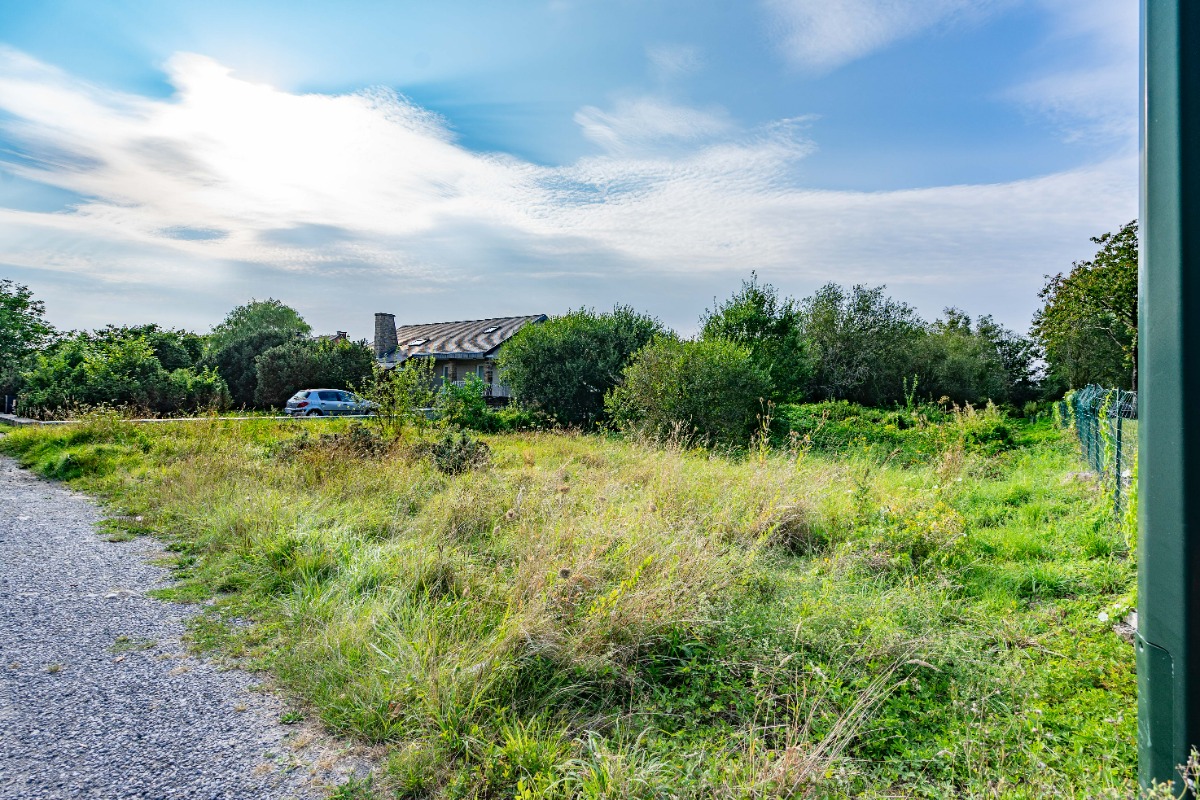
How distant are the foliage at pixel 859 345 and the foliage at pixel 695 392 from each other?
628 inches

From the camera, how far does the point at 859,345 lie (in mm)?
30328

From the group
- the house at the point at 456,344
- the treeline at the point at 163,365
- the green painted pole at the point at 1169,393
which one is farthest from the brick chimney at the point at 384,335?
the green painted pole at the point at 1169,393

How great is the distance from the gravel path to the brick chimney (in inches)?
1190

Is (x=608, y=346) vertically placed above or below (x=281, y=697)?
above

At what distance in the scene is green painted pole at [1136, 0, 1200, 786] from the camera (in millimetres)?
1906

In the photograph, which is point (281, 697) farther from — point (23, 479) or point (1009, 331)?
point (1009, 331)

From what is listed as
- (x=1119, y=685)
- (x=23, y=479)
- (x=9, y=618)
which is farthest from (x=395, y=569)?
(x=23, y=479)

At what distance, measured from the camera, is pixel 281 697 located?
3.46m

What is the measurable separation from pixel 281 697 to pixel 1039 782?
11.4 ft

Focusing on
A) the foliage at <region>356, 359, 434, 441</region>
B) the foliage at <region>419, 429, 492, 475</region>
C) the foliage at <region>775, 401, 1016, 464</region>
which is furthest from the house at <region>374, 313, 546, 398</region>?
the foliage at <region>419, 429, 492, 475</region>

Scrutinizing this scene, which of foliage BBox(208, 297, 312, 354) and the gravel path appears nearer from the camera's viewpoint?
the gravel path

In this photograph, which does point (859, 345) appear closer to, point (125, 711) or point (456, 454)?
point (456, 454)

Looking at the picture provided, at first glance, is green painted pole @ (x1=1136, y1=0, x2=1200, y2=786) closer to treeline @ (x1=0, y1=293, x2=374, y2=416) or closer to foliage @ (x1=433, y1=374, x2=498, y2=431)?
treeline @ (x1=0, y1=293, x2=374, y2=416)

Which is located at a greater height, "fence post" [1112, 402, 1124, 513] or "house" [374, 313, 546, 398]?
"house" [374, 313, 546, 398]
